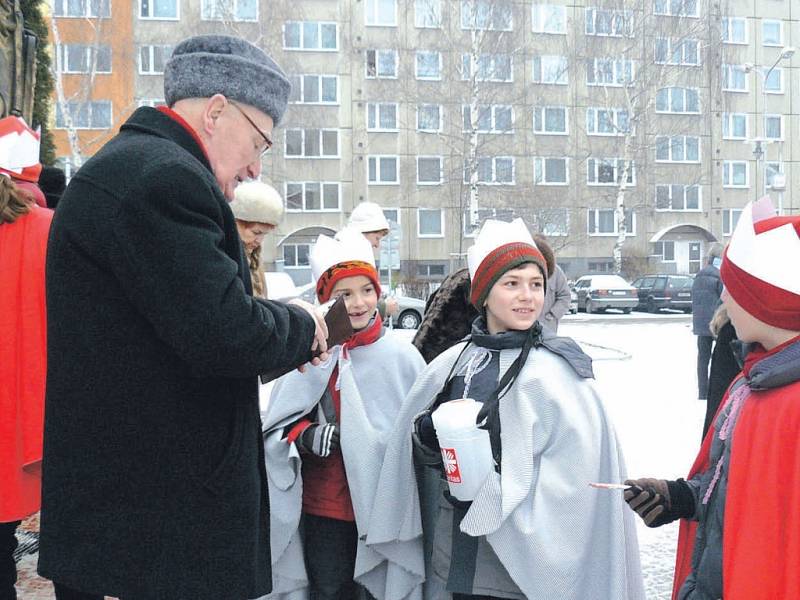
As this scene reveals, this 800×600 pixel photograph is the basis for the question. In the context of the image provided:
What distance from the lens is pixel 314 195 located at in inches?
1448

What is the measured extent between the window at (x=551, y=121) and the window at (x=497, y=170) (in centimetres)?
277

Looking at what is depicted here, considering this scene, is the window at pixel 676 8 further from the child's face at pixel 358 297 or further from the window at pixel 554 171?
the child's face at pixel 358 297

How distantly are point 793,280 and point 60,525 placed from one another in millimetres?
1833

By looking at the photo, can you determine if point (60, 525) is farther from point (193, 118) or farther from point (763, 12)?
point (763, 12)

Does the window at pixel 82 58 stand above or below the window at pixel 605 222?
above

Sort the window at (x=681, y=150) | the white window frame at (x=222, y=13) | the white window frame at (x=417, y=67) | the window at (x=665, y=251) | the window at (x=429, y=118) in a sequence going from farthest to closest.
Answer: the window at (x=665, y=251)
the window at (x=681, y=150)
the window at (x=429, y=118)
the white window frame at (x=417, y=67)
the white window frame at (x=222, y=13)

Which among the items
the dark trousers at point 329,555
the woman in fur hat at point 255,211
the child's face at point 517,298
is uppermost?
the woman in fur hat at point 255,211

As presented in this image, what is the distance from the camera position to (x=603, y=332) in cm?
2086

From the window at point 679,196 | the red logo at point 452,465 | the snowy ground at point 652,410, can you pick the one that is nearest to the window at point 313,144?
the window at point 679,196

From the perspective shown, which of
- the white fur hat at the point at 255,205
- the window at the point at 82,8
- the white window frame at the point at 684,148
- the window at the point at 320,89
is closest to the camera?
the white fur hat at the point at 255,205

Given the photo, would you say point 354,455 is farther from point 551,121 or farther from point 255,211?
point 551,121

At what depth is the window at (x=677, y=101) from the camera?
38.8 meters

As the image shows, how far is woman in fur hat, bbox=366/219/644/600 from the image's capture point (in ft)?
8.31

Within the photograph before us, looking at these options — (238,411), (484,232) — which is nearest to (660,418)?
(484,232)
